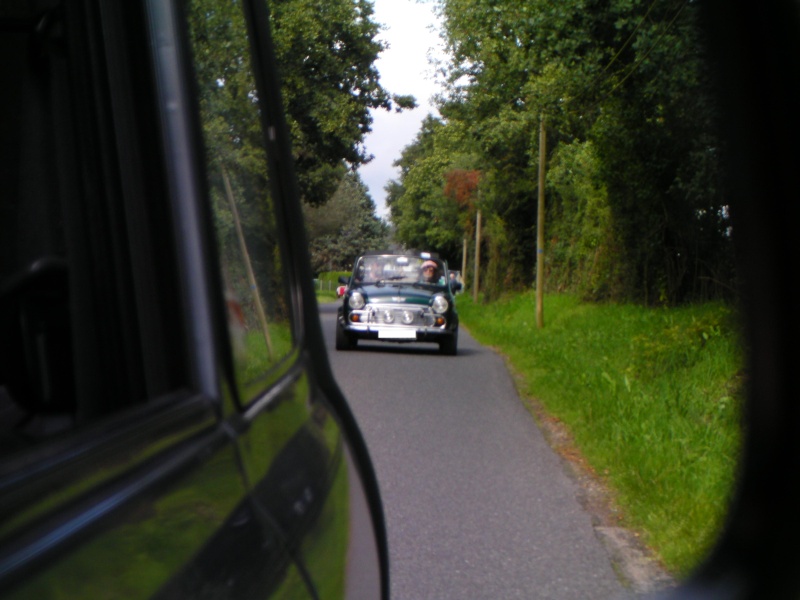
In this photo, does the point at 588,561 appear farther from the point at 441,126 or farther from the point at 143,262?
the point at 441,126

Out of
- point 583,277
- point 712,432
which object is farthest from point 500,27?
point 712,432

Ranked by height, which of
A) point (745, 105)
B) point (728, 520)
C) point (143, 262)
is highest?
point (745, 105)

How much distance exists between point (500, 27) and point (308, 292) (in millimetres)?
21604

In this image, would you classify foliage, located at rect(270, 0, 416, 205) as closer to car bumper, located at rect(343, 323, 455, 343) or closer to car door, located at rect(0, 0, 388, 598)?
car bumper, located at rect(343, 323, 455, 343)

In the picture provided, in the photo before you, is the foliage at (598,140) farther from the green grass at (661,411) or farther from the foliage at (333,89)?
the foliage at (333,89)

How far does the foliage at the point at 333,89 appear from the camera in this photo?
9664 millimetres

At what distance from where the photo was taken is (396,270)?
18.1 meters

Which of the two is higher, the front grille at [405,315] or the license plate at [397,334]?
the front grille at [405,315]

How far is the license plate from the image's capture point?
17.2 metres

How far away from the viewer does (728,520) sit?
6.63ft

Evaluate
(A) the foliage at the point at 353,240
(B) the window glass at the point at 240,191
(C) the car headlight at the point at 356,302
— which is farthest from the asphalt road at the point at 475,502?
(A) the foliage at the point at 353,240

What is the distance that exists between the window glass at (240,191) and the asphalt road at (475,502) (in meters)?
2.77

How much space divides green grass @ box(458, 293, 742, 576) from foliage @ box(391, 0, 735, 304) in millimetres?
289

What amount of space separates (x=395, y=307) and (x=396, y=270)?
1022 millimetres
